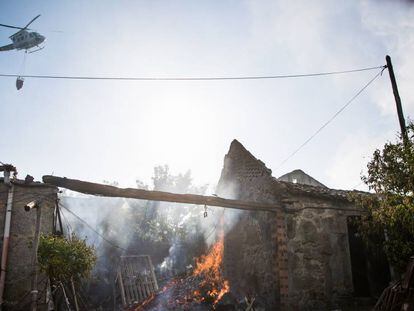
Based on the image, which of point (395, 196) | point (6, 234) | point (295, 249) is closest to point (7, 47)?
point (6, 234)

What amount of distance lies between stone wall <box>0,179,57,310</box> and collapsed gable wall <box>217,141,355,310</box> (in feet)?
23.5

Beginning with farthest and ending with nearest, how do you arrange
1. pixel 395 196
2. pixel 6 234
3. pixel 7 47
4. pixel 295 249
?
pixel 7 47
pixel 6 234
pixel 295 249
pixel 395 196

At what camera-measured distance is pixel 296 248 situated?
9.96 m

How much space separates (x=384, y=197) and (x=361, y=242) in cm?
363

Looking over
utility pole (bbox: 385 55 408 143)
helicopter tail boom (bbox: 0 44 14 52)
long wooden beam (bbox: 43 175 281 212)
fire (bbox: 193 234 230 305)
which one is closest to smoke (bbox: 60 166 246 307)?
fire (bbox: 193 234 230 305)

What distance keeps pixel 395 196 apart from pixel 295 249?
358 centimetres

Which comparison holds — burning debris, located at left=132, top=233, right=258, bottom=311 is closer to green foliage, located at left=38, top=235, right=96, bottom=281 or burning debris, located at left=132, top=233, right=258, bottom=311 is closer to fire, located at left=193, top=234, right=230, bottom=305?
fire, located at left=193, top=234, right=230, bottom=305

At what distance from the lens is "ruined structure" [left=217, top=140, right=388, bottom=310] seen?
9664 millimetres

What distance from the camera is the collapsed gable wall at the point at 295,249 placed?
31.7 ft

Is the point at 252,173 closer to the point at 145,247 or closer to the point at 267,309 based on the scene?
the point at 267,309

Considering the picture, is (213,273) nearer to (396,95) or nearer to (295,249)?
(295,249)

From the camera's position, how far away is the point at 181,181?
33.8 metres

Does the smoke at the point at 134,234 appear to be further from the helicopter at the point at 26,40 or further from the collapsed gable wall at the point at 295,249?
the helicopter at the point at 26,40

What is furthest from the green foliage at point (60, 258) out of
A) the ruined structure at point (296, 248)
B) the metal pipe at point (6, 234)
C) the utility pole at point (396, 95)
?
the utility pole at point (396, 95)
